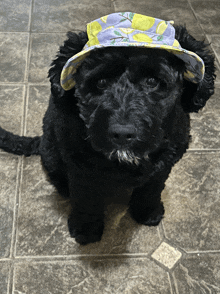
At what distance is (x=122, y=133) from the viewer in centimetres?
101

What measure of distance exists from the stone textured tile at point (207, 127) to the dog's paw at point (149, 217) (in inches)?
23.1

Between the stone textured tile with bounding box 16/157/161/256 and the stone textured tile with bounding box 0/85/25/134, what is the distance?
471mm

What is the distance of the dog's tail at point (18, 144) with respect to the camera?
1.90 m

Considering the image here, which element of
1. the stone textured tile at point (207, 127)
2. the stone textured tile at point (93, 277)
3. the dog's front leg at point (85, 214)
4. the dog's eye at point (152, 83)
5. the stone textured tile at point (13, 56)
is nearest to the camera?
the dog's eye at point (152, 83)

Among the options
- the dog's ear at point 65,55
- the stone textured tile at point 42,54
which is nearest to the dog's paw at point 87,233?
the dog's ear at point 65,55

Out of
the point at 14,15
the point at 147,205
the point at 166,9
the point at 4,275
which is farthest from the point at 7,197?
the point at 166,9

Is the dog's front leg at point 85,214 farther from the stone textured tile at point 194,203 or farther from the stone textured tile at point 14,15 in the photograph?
the stone textured tile at point 14,15

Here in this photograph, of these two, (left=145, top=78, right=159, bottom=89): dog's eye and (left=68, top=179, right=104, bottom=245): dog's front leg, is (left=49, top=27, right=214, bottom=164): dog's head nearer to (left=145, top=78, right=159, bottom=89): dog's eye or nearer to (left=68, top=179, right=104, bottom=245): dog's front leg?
(left=145, top=78, right=159, bottom=89): dog's eye

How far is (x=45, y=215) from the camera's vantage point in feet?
5.75

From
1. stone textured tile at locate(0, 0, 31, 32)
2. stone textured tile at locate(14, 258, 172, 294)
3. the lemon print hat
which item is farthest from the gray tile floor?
the lemon print hat

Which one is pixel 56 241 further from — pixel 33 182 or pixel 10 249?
pixel 33 182

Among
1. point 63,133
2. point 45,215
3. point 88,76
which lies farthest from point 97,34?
point 45,215

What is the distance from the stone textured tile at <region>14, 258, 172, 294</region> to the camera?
4.97 ft

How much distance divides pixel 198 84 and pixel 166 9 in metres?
2.27
